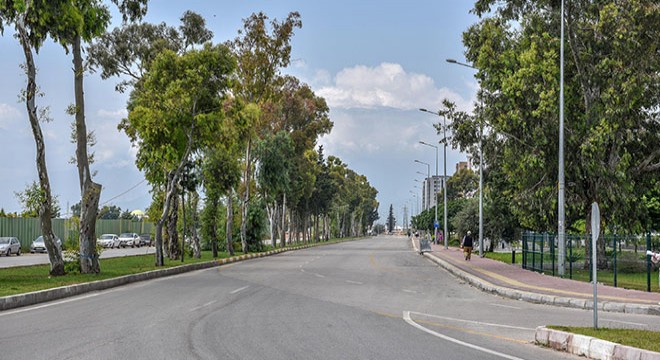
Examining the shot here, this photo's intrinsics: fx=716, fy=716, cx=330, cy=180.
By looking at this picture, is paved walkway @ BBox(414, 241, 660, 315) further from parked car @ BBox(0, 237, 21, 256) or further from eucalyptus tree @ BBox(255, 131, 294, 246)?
parked car @ BBox(0, 237, 21, 256)

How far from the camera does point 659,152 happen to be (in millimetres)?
30672

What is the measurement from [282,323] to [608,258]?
1737 cm

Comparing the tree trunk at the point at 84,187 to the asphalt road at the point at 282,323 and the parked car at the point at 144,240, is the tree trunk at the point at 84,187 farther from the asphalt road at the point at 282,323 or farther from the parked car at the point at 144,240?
the parked car at the point at 144,240

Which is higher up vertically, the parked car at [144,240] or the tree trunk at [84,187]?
the tree trunk at [84,187]

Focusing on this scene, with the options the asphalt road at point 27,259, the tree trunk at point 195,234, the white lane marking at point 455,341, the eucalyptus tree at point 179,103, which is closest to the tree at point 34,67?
the eucalyptus tree at point 179,103

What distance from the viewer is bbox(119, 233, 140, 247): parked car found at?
70.2 m

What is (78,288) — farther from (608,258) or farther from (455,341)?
(608,258)

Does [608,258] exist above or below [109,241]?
above

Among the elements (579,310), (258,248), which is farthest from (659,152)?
(258,248)

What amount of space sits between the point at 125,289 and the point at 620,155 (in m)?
21.8

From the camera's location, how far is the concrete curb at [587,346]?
364 inches

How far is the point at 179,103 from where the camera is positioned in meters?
30.9

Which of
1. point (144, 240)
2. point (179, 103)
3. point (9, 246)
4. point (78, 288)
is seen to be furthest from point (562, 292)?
point (144, 240)

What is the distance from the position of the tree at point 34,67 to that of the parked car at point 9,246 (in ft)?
81.3
